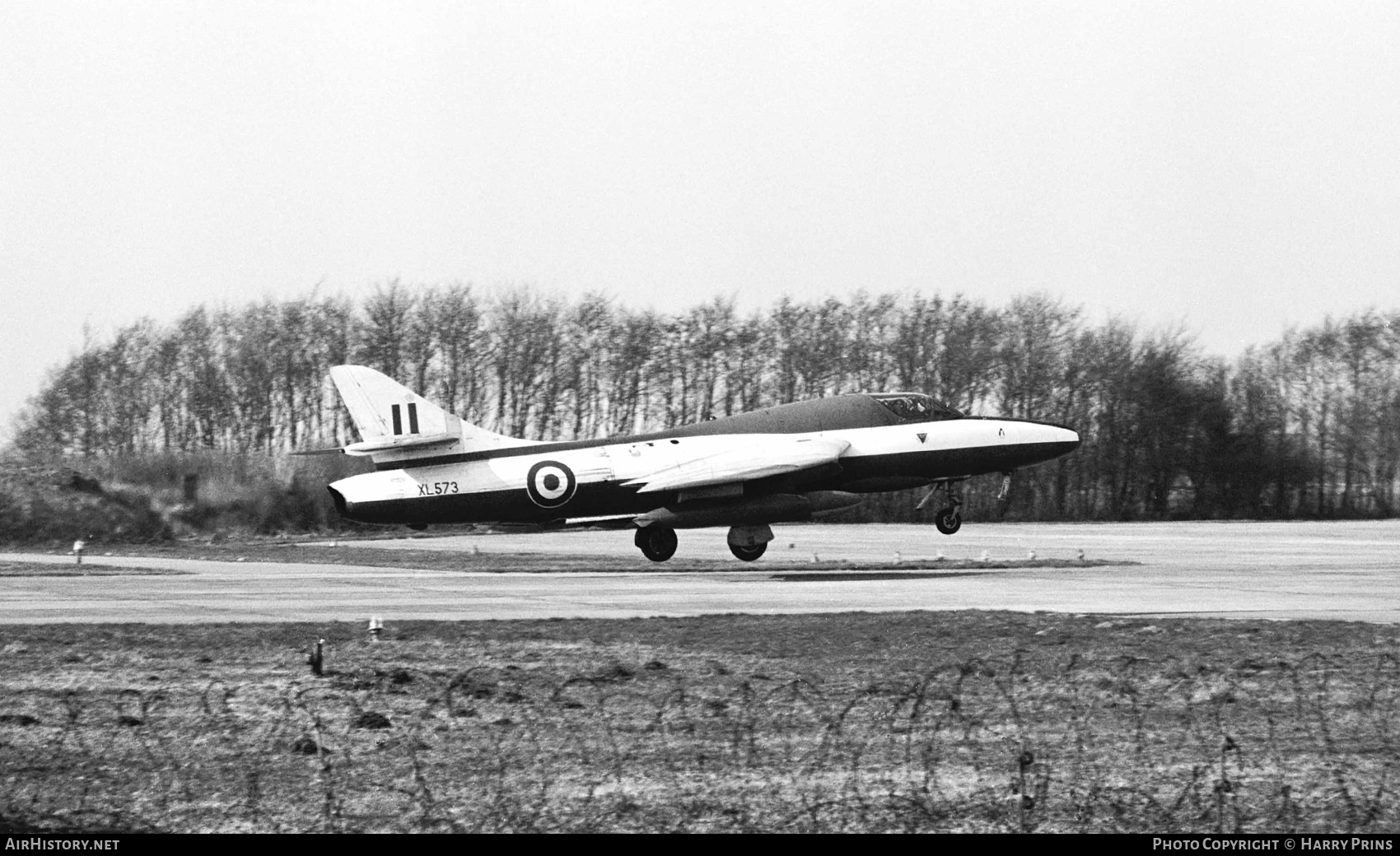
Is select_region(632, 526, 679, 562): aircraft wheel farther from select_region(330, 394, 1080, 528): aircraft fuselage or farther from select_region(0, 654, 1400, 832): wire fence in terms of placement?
select_region(0, 654, 1400, 832): wire fence

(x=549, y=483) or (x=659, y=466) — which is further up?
(x=659, y=466)

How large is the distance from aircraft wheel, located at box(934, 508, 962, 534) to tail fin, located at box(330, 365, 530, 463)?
421 inches

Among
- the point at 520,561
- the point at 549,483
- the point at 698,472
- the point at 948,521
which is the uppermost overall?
the point at 698,472

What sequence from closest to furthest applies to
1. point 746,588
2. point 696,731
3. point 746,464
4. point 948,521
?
point 696,731 < point 746,588 < point 746,464 < point 948,521

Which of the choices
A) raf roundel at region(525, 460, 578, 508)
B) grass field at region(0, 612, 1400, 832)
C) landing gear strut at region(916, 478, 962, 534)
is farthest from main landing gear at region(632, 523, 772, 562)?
grass field at region(0, 612, 1400, 832)

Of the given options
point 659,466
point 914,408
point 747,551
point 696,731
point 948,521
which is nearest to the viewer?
point 696,731

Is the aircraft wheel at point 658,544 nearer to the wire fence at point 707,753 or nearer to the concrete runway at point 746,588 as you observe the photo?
the concrete runway at point 746,588

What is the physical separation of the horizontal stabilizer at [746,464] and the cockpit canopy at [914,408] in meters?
1.61

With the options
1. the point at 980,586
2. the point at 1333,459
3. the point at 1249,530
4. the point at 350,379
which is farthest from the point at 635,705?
the point at 1333,459

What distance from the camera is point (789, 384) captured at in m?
77.7

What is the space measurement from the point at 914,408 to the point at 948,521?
8.90ft

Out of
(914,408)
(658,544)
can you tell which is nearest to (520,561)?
(658,544)

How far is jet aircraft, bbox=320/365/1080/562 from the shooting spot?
3144 cm

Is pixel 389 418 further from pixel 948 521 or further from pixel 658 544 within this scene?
pixel 948 521
